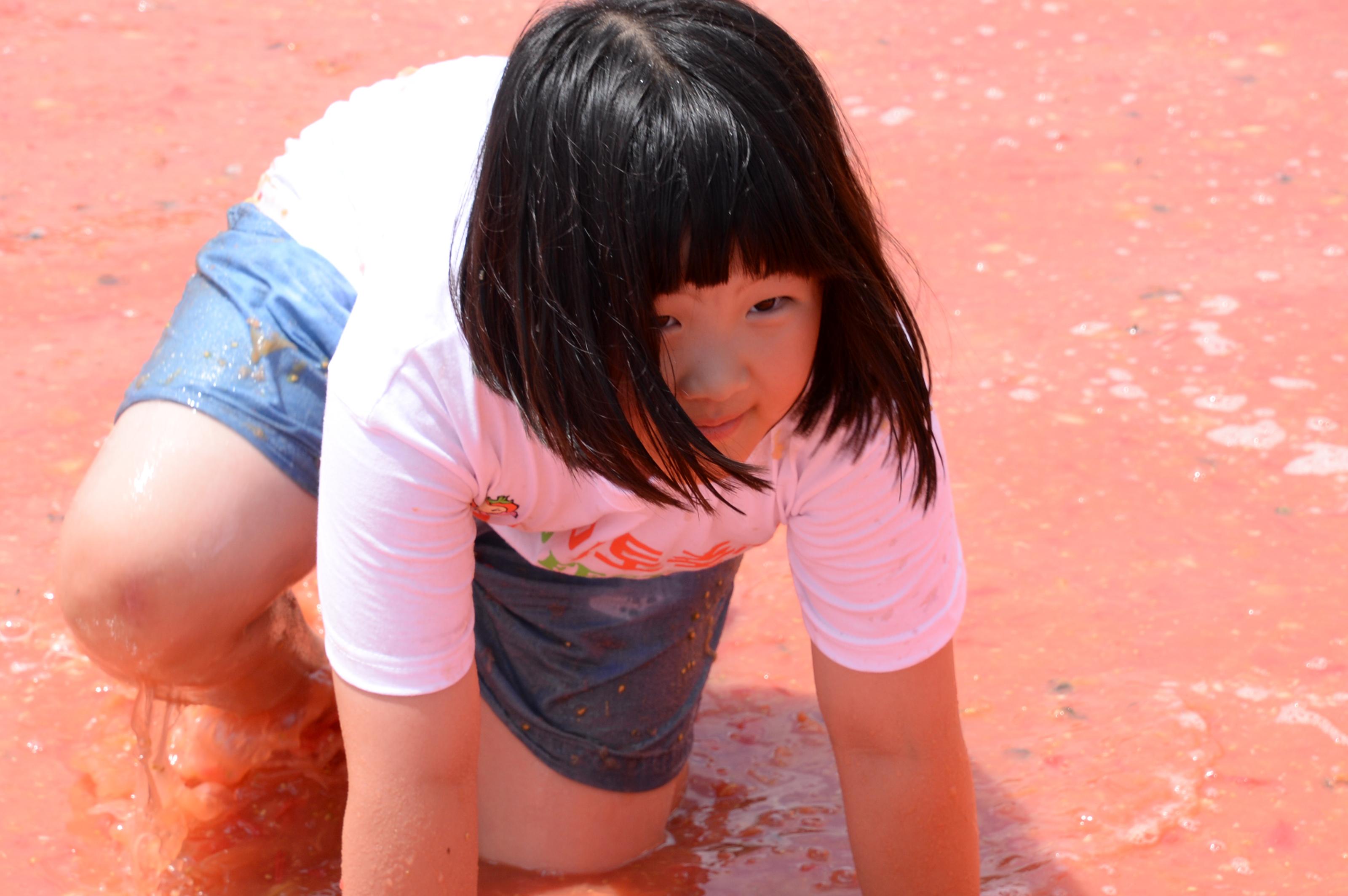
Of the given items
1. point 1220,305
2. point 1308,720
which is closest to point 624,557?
point 1308,720

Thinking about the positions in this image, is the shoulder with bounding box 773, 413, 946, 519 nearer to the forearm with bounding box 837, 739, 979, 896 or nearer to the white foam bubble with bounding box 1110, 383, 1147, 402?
the forearm with bounding box 837, 739, 979, 896

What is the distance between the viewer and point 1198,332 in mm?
2496

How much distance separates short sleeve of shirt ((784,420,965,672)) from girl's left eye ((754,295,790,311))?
20 centimetres

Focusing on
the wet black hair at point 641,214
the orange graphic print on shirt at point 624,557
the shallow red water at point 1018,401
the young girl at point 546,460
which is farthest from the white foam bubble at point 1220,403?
the wet black hair at point 641,214

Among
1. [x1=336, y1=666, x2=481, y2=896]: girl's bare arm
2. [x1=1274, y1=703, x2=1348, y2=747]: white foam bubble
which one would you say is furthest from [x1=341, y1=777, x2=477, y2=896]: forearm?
[x1=1274, y1=703, x2=1348, y2=747]: white foam bubble

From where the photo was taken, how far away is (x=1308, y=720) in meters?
1.70

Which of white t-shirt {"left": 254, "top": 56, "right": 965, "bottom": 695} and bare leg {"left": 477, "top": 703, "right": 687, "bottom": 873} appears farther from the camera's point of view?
bare leg {"left": 477, "top": 703, "right": 687, "bottom": 873}

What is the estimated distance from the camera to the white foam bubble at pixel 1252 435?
7.27ft

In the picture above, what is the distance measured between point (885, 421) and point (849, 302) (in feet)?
0.48

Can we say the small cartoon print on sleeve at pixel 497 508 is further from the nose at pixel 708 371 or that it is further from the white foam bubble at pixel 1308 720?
the white foam bubble at pixel 1308 720

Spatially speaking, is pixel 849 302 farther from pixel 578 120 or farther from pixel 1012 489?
pixel 1012 489

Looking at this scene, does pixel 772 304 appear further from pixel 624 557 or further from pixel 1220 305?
pixel 1220 305

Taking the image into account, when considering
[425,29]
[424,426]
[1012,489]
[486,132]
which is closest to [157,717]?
[424,426]

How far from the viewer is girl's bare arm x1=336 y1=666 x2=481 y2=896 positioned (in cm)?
122
